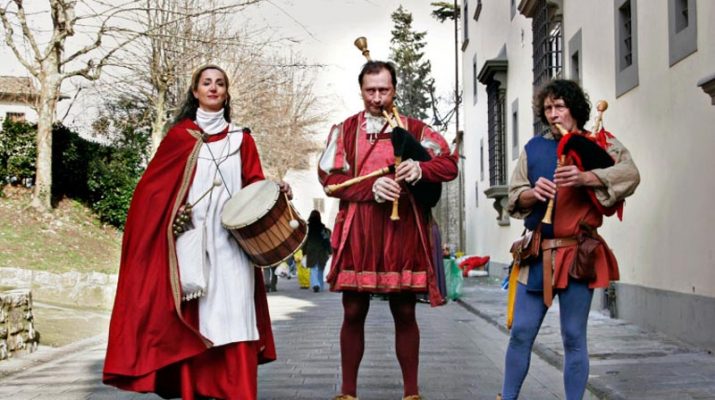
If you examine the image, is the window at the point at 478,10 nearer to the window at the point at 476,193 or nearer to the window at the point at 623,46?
the window at the point at 476,193

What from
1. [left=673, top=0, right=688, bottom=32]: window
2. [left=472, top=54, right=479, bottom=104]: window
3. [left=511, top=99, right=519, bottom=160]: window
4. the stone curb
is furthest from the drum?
[left=472, top=54, right=479, bottom=104]: window

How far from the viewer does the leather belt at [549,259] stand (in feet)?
16.3

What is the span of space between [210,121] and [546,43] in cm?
1303

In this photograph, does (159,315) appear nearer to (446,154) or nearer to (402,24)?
(446,154)

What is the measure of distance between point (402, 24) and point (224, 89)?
74.8m

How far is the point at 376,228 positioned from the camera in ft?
18.9

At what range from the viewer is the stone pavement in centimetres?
665

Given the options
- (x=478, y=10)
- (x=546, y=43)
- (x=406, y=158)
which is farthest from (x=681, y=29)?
(x=478, y=10)

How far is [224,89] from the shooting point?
554 centimetres

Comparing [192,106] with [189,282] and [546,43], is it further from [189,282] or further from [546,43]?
[546,43]

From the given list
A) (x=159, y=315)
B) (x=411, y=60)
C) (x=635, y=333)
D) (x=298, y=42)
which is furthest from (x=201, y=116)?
(x=411, y=60)

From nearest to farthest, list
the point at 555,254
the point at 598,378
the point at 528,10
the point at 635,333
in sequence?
1. the point at 555,254
2. the point at 598,378
3. the point at 635,333
4. the point at 528,10

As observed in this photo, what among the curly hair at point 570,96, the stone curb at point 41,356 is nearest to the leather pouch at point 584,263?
the curly hair at point 570,96

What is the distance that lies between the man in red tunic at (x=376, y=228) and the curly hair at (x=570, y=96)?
776mm
